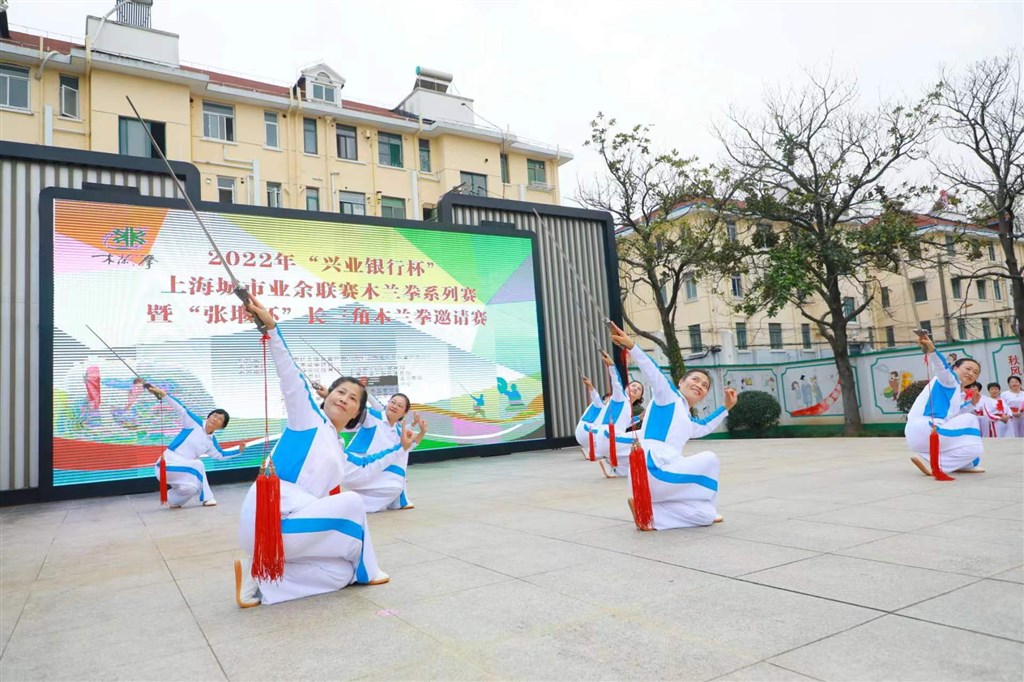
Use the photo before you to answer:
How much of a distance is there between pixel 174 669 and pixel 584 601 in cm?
166

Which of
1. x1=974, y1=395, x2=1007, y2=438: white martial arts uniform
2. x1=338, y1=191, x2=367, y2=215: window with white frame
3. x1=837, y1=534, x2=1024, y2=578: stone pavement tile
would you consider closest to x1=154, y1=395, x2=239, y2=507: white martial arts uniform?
x1=837, y1=534, x2=1024, y2=578: stone pavement tile

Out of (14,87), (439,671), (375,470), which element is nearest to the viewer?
(439,671)

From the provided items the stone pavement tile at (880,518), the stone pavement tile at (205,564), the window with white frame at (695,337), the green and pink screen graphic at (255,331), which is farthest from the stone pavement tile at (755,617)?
the window with white frame at (695,337)

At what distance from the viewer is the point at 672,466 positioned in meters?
4.62

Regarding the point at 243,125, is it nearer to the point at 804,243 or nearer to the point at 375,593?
the point at 804,243

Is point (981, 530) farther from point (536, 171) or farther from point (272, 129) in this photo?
point (536, 171)

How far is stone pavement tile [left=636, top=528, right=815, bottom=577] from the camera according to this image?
3.46 meters

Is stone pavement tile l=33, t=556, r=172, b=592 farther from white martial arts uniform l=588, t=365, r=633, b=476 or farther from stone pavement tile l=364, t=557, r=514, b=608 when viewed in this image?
white martial arts uniform l=588, t=365, r=633, b=476

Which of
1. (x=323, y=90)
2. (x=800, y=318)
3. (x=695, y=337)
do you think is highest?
(x=323, y=90)

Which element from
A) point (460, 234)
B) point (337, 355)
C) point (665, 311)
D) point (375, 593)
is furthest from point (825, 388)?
point (375, 593)

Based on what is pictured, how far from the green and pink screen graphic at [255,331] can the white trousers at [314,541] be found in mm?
5621

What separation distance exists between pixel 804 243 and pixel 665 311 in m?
3.80

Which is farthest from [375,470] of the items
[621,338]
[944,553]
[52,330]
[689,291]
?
[689,291]

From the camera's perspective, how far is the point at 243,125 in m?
18.7
